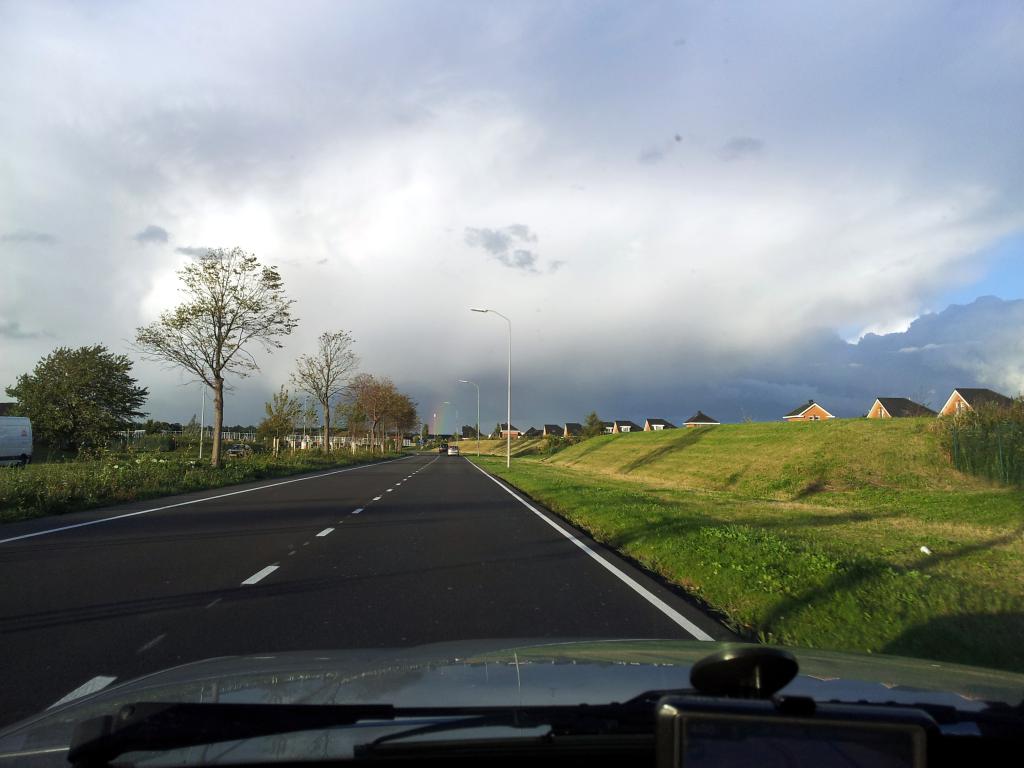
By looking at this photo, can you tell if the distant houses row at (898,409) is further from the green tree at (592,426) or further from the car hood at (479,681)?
the car hood at (479,681)

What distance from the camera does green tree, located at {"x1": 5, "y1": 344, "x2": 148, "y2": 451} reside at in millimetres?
65562

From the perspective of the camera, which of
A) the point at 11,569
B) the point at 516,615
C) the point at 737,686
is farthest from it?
the point at 11,569

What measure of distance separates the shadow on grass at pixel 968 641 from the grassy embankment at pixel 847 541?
0.05 ft

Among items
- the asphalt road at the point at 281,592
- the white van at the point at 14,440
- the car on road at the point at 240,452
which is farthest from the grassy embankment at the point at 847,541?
the white van at the point at 14,440

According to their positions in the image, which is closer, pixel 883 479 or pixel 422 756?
pixel 422 756

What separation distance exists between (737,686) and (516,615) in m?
5.47

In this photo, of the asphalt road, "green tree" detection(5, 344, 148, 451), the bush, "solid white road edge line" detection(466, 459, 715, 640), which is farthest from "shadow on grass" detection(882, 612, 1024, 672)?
"green tree" detection(5, 344, 148, 451)

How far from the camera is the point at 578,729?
255 centimetres

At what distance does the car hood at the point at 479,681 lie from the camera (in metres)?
3.12

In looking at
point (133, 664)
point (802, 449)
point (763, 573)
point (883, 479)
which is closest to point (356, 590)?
point (133, 664)

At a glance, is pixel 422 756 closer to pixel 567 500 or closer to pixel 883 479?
pixel 567 500

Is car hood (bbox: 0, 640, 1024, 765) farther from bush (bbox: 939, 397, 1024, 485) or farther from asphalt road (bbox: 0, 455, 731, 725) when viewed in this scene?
bush (bbox: 939, 397, 1024, 485)

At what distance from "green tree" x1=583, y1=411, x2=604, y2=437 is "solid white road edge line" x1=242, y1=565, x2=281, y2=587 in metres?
87.5

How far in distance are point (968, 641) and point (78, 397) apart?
7506 centimetres
